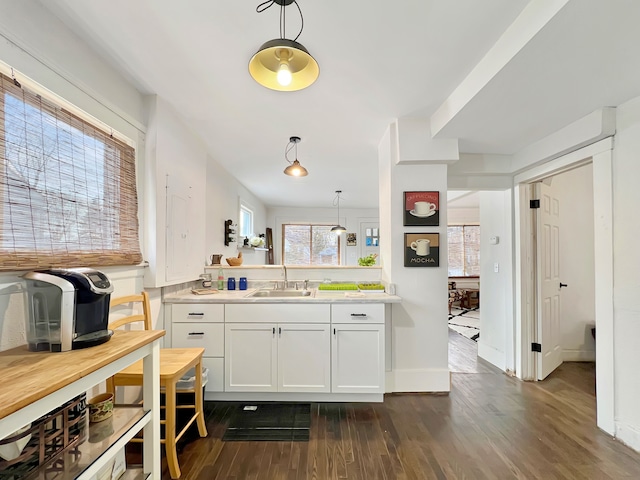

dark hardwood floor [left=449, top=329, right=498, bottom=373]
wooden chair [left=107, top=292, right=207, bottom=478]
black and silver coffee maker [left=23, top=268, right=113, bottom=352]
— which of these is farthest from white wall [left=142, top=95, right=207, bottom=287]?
dark hardwood floor [left=449, top=329, right=498, bottom=373]

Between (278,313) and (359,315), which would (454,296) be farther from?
(278,313)

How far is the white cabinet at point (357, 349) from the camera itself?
96.7 inches

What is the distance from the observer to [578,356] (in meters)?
3.49

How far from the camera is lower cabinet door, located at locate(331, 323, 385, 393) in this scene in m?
2.46

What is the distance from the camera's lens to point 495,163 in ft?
10.3

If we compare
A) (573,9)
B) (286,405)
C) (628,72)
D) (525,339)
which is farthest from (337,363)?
(628,72)

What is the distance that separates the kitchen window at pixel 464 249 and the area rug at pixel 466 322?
1.16m

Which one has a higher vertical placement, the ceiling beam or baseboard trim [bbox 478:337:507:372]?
the ceiling beam

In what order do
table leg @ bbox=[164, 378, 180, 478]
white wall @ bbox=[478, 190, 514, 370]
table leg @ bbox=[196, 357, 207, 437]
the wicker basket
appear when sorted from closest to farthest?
the wicker basket < table leg @ bbox=[164, 378, 180, 478] < table leg @ bbox=[196, 357, 207, 437] < white wall @ bbox=[478, 190, 514, 370]

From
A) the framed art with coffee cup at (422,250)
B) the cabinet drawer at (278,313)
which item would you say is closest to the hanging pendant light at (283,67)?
the cabinet drawer at (278,313)

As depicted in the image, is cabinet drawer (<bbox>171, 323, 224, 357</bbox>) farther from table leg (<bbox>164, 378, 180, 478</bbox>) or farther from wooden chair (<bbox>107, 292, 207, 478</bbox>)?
table leg (<bbox>164, 378, 180, 478</bbox>)

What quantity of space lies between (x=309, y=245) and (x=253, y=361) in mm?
5405

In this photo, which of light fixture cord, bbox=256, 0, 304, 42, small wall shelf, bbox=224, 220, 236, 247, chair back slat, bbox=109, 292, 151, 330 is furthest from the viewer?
small wall shelf, bbox=224, 220, 236, 247

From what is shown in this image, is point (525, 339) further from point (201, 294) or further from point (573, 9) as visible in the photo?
point (201, 294)
